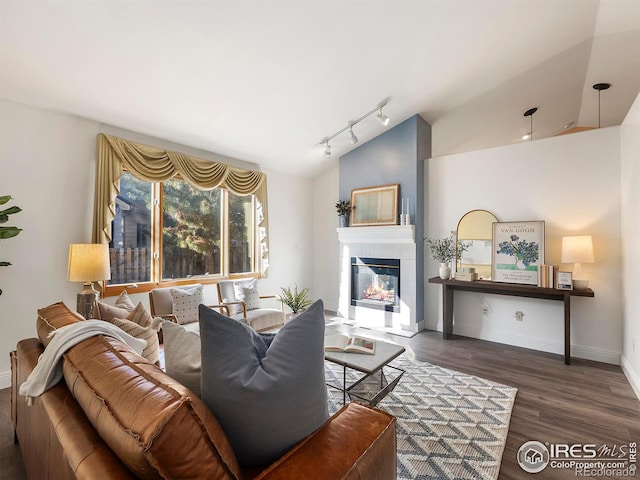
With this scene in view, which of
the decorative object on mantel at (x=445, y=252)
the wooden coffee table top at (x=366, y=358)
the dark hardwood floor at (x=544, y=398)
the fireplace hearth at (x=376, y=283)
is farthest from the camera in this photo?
the fireplace hearth at (x=376, y=283)

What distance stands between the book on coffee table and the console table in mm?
1896

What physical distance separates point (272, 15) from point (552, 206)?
145 inches

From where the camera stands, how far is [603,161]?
11.0 ft

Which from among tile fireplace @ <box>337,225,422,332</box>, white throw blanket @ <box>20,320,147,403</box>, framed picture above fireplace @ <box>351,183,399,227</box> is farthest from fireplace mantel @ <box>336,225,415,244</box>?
white throw blanket @ <box>20,320,147,403</box>

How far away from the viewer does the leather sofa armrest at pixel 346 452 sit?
32.8 inches

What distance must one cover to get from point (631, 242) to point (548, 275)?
0.78 meters

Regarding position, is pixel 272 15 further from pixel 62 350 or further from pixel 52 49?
pixel 62 350

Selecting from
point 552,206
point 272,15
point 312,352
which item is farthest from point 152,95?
point 552,206

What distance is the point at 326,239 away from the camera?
19.2 ft

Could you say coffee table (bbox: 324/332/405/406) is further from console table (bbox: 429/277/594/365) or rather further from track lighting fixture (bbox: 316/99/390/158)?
track lighting fixture (bbox: 316/99/390/158)

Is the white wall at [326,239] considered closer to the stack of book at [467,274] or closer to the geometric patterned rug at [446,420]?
the stack of book at [467,274]

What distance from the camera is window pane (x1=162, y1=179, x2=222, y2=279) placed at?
13.0 feet

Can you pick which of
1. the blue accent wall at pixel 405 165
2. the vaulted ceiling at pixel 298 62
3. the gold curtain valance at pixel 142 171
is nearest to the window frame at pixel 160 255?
the gold curtain valance at pixel 142 171

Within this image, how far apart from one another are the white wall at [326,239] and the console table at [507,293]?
206 cm
